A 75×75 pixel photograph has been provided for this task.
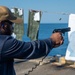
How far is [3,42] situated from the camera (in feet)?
8.14

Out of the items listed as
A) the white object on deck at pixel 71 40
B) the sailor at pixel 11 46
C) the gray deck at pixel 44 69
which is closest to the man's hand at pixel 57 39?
the sailor at pixel 11 46

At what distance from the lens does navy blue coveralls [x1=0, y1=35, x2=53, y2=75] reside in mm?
2486

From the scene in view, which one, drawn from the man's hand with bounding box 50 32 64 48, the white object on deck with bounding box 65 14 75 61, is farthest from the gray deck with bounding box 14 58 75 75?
the man's hand with bounding box 50 32 64 48

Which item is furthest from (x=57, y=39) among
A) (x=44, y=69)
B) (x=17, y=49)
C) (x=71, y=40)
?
(x=44, y=69)

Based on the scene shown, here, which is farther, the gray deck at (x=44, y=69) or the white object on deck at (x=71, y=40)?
the white object on deck at (x=71, y=40)

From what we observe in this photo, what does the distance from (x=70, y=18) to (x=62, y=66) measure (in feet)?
5.28

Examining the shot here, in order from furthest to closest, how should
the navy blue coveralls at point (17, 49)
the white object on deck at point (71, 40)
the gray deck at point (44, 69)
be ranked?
1. the white object on deck at point (71, 40)
2. the gray deck at point (44, 69)
3. the navy blue coveralls at point (17, 49)

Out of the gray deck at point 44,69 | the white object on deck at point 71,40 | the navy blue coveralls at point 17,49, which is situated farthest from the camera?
the white object on deck at point 71,40

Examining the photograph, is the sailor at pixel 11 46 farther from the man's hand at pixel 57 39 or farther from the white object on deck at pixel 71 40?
the white object on deck at pixel 71 40

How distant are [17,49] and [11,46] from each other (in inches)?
2.4

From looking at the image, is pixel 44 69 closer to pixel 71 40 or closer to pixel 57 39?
pixel 71 40

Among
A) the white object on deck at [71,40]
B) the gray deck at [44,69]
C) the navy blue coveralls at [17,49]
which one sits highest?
the navy blue coveralls at [17,49]

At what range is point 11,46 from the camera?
97.7 inches

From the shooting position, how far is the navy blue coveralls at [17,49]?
2486 mm
